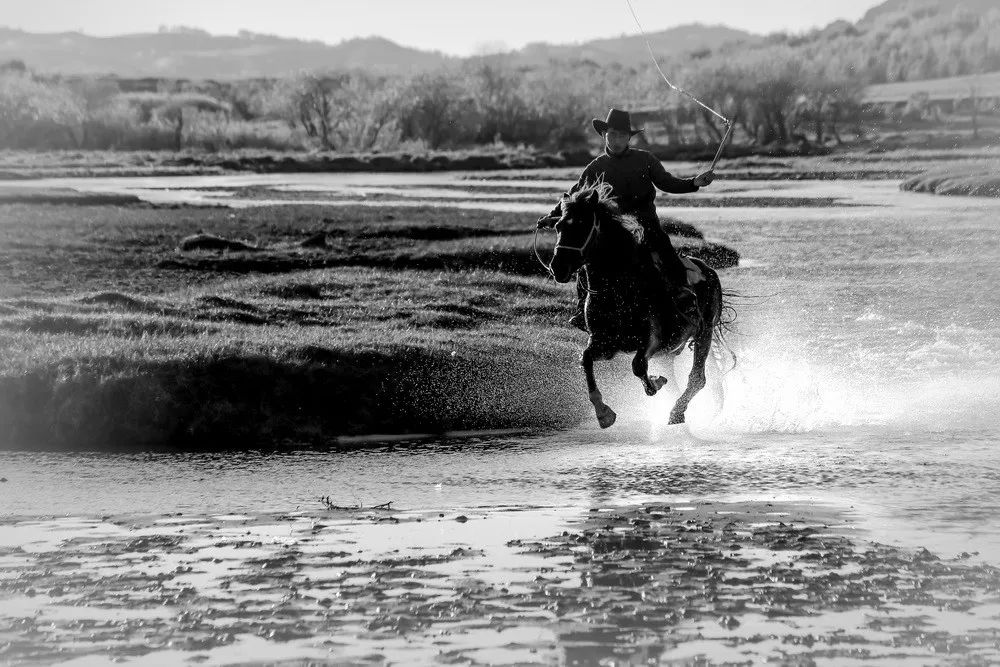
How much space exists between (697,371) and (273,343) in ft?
19.7

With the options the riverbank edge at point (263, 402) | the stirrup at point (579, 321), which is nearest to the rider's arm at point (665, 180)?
the stirrup at point (579, 321)

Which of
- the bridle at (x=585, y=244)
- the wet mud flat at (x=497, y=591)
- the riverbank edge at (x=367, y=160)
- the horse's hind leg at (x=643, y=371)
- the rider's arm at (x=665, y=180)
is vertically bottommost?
the riverbank edge at (x=367, y=160)

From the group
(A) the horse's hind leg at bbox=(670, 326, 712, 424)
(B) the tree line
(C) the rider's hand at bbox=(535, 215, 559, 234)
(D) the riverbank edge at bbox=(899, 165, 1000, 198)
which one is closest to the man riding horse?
(C) the rider's hand at bbox=(535, 215, 559, 234)

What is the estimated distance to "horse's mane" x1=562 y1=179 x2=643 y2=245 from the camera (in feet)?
46.1

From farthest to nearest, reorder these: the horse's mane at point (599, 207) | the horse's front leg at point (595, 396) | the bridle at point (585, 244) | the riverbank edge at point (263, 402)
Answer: the riverbank edge at point (263, 402) < the horse's front leg at point (595, 396) < the horse's mane at point (599, 207) < the bridle at point (585, 244)

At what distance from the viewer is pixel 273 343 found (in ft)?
62.6

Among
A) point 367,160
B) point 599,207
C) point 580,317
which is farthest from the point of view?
point 367,160

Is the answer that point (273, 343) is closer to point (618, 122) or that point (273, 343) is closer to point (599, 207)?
point (599, 207)

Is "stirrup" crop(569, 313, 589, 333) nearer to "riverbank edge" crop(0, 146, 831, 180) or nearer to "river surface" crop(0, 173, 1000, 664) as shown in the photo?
"river surface" crop(0, 173, 1000, 664)

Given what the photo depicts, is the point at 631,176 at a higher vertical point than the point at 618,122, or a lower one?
lower

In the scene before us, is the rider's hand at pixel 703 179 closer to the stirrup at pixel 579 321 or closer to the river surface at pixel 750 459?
the stirrup at pixel 579 321

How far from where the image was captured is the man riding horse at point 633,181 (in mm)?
14945

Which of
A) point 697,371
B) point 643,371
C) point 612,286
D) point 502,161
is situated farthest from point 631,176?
point 502,161

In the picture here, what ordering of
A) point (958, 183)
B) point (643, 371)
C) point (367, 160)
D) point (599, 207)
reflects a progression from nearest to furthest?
point (599, 207) < point (643, 371) < point (958, 183) < point (367, 160)
